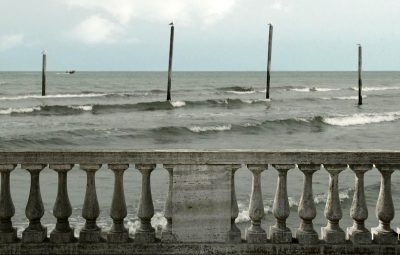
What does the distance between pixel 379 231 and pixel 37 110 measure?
3277 cm

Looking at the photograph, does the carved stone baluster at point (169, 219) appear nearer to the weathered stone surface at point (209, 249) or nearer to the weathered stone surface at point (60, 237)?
the weathered stone surface at point (209, 249)

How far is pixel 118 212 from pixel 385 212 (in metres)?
2.06

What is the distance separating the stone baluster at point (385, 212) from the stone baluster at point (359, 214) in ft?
0.28

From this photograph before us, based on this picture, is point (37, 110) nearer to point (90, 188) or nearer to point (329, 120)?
point (329, 120)

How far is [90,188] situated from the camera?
439 cm

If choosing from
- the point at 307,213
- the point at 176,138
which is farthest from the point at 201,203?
the point at 176,138

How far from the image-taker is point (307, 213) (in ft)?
14.5

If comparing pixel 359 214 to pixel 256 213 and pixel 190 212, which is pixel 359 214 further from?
pixel 190 212

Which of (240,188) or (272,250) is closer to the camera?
(272,250)

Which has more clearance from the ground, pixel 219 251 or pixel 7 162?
pixel 7 162

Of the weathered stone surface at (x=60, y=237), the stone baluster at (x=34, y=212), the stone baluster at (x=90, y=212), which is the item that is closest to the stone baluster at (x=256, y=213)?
the stone baluster at (x=90, y=212)

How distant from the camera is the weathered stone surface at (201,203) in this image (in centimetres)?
431

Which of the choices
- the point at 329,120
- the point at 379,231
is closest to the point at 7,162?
the point at 379,231

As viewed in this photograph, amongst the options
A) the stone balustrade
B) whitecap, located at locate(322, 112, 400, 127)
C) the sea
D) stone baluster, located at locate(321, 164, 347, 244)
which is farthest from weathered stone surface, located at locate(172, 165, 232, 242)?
whitecap, located at locate(322, 112, 400, 127)
